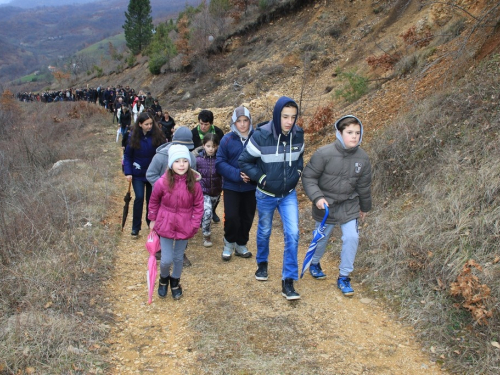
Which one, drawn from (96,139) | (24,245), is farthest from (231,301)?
(96,139)

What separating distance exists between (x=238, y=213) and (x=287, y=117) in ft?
5.67

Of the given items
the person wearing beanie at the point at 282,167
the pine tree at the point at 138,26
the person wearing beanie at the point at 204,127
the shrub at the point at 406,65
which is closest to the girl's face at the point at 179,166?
the person wearing beanie at the point at 282,167

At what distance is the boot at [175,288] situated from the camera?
177 inches

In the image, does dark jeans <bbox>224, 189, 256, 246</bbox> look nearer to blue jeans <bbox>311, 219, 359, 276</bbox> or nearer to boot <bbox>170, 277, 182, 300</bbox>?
boot <bbox>170, 277, 182, 300</bbox>

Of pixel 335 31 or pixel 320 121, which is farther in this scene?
pixel 335 31

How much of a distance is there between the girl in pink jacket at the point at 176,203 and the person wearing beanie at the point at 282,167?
60 cm

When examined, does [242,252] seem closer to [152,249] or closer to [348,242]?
[152,249]

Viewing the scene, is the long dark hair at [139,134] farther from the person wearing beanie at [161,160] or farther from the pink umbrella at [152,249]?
the pink umbrella at [152,249]

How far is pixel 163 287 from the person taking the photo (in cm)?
454

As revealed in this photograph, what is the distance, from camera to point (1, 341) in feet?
10.7

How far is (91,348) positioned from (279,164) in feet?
7.98

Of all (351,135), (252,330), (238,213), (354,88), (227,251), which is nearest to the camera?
(252,330)

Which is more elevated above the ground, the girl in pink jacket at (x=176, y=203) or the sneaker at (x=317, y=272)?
the girl in pink jacket at (x=176, y=203)

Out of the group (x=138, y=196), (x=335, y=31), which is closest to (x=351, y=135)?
Answer: (x=138, y=196)
